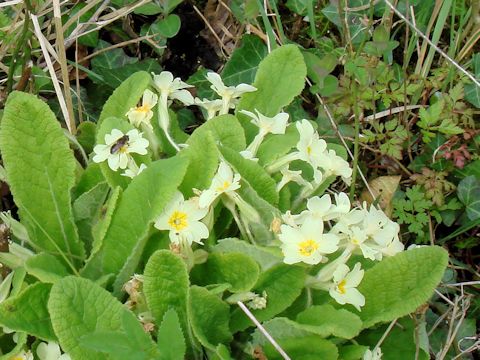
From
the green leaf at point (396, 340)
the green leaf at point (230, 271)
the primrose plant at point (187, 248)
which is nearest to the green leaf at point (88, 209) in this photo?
the primrose plant at point (187, 248)

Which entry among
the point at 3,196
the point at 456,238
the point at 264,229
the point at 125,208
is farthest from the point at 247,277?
the point at 456,238

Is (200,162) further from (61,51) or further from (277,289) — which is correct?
(61,51)

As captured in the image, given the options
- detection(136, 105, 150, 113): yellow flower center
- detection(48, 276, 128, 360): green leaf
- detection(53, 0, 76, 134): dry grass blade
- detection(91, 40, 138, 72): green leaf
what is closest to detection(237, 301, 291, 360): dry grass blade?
detection(48, 276, 128, 360): green leaf

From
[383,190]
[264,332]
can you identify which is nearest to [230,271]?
[264,332]

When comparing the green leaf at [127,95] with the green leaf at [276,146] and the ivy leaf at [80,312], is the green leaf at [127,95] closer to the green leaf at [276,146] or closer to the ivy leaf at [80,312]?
the green leaf at [276,146]

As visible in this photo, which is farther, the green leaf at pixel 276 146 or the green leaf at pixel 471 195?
the green leaf at pixel 471 195

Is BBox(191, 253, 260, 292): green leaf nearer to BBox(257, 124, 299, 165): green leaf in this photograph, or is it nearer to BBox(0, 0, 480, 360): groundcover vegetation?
BBox(0, 0, 480, 360): groundcover vegetation
